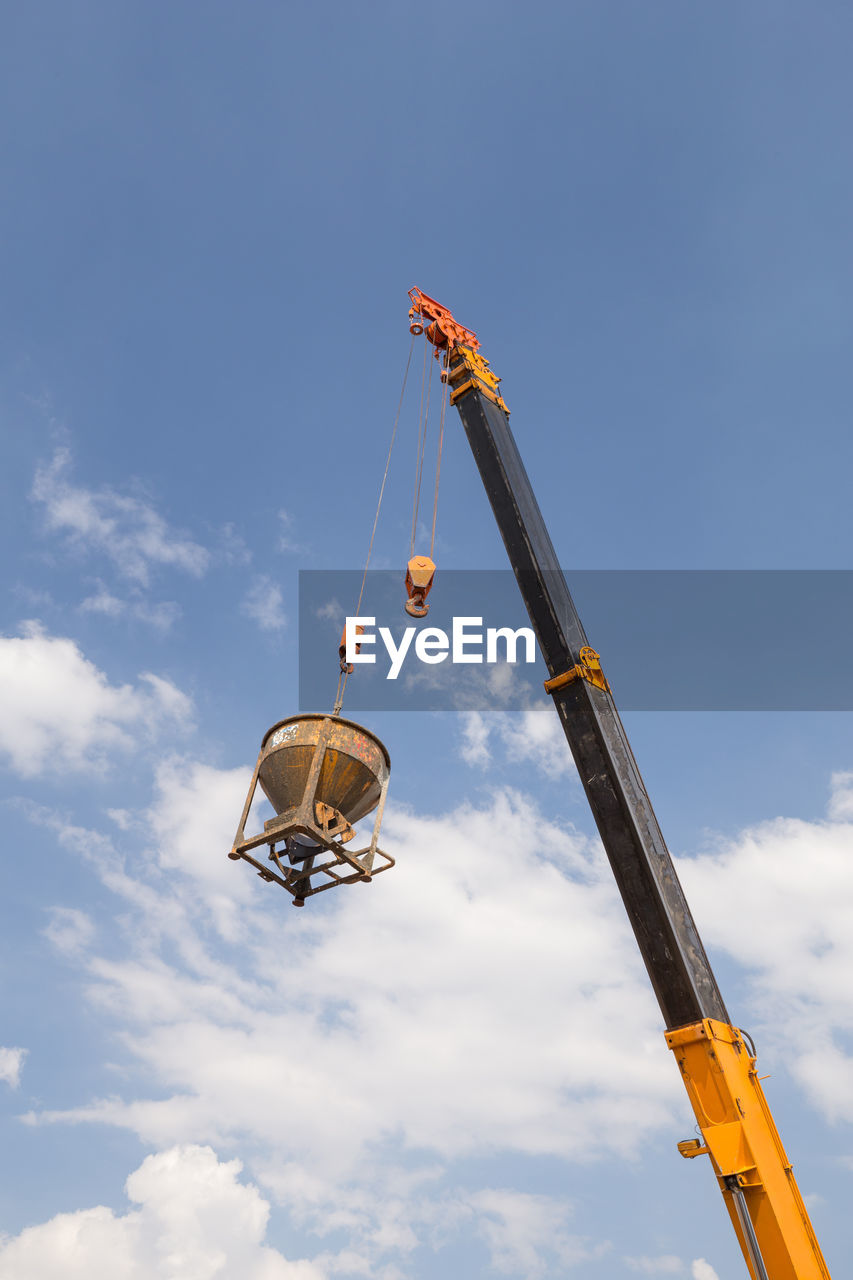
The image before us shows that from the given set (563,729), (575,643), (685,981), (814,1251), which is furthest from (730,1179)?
(575,643)

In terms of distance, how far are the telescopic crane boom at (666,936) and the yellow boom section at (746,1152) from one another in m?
0.01

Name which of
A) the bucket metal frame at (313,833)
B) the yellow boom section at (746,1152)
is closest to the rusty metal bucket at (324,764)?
the bucket metal frame at (313,833)

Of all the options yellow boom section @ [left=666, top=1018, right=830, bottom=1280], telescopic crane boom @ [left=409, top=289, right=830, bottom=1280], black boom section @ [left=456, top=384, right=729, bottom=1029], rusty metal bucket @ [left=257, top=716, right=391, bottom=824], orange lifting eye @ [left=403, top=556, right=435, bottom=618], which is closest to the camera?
yellow boom section @ [left=666, top=1018, right=830, bottom=1280]

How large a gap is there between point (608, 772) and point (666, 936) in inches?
82.3

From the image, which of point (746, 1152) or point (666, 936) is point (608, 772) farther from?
point (746, 1152)

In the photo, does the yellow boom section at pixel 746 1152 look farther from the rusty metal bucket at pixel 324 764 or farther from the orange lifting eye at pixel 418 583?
the orange lifting eye at pixel 418 583

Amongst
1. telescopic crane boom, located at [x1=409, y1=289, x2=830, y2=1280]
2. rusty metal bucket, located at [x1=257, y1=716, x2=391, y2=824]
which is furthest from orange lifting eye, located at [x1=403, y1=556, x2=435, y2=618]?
rusty metal bucket, located at [x1=257, y1=716, x2=391, y2=824]

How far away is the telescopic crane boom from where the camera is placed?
8.89m

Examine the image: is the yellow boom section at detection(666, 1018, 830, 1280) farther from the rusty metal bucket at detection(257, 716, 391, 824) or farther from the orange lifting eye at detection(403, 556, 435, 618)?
the orange lifting eye at detection(403, 556, 435, 618)

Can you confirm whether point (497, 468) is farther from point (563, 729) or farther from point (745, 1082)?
point (745, 1082)

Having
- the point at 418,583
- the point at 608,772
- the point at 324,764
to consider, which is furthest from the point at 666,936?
the point at 418,583

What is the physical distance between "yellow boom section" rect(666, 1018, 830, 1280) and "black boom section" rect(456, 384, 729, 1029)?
0.31 m

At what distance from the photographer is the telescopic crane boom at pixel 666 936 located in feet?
29.2

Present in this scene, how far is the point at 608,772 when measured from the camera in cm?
1134
